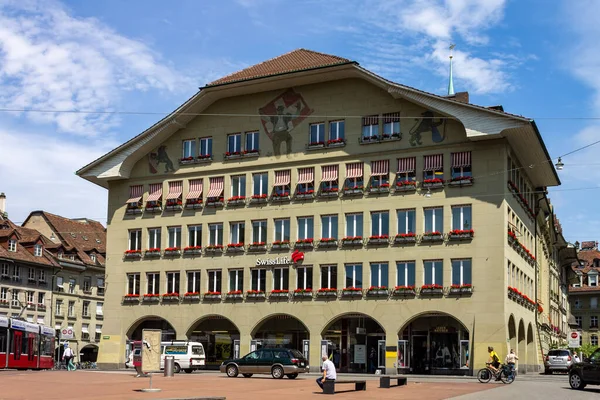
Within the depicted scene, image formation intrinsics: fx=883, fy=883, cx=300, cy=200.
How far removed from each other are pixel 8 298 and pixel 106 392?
198 ft

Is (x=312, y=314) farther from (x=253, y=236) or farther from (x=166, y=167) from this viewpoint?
(x=166, y=167)

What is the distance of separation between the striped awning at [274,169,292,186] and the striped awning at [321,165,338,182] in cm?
270

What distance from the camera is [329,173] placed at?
63.4m

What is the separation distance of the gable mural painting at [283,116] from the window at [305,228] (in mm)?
5218

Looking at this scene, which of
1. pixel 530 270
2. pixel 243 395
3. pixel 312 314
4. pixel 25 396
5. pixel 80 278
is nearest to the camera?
pixel 25 396

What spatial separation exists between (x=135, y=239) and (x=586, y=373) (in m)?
42.4

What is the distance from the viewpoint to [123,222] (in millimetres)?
71688

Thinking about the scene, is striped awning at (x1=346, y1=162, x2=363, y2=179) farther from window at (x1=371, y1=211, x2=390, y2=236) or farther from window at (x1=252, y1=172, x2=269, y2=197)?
window at (x1=252, y1=172, x2=269, y2=197)

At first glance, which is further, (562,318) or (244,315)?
(562,318)

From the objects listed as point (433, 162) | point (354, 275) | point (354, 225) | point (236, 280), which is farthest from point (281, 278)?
point (433, 162)

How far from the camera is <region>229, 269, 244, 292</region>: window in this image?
2590 inches

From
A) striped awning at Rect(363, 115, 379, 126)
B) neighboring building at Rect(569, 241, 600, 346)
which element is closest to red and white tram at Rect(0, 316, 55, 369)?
striped awning at Rect(363, 115, 379, 126)

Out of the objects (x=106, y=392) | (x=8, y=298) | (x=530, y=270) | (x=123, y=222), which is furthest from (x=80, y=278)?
(x=106, y=392)

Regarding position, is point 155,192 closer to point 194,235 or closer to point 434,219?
point 194,235
